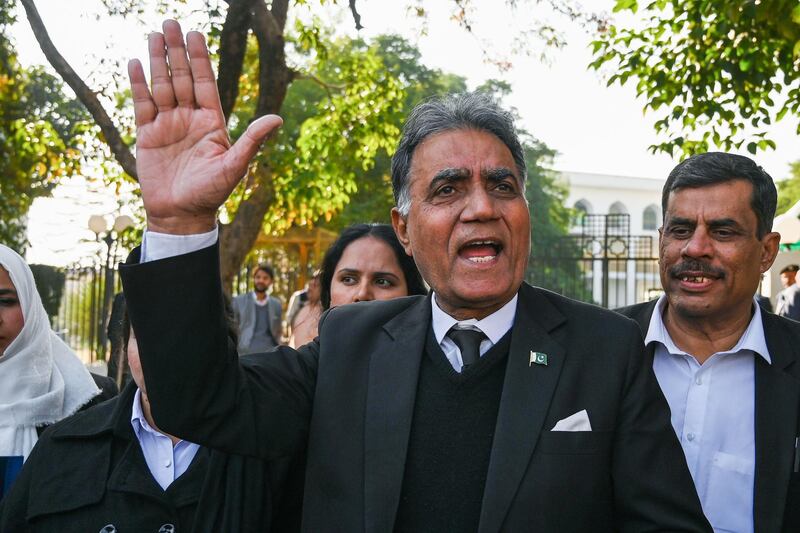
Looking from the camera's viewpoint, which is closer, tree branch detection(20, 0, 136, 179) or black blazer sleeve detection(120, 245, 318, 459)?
black blazer sleeve detection(120, 245, 318, 459)

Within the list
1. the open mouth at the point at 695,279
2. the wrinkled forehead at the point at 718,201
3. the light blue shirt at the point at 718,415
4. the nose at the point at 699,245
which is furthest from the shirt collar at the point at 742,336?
the wrinkled forehead at the point at 718,201

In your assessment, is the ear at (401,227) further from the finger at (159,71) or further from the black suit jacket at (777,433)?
the black suit jacket at (777,433)

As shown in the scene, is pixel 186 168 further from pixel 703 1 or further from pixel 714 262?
pixel 703 1

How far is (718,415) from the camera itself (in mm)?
3180

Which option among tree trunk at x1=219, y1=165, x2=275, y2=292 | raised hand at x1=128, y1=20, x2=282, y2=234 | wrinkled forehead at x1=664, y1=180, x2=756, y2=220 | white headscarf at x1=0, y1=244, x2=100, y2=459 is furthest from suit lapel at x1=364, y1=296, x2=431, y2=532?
tree trunk at x1=219, y1=165, x2=275, y2=292

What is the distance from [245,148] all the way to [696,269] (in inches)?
82.3

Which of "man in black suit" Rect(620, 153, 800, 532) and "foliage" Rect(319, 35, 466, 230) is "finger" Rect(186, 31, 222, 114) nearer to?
"man in black suit" Rect(620, 153, 800, 532)

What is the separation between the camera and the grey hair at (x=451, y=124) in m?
2.38

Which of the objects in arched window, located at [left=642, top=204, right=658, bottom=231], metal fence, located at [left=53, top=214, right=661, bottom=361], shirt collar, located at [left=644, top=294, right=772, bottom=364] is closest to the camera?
shirt collar, located at [left=644, top=294, right=772, bottom=364]

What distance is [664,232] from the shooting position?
11.9ft

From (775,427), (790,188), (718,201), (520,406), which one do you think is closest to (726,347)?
(775,427)

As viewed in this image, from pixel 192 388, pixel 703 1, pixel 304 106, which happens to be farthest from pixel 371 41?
pixel 192 388

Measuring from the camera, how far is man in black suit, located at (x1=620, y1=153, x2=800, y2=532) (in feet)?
9.82

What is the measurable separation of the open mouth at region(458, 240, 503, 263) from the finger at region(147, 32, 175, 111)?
0.83m
